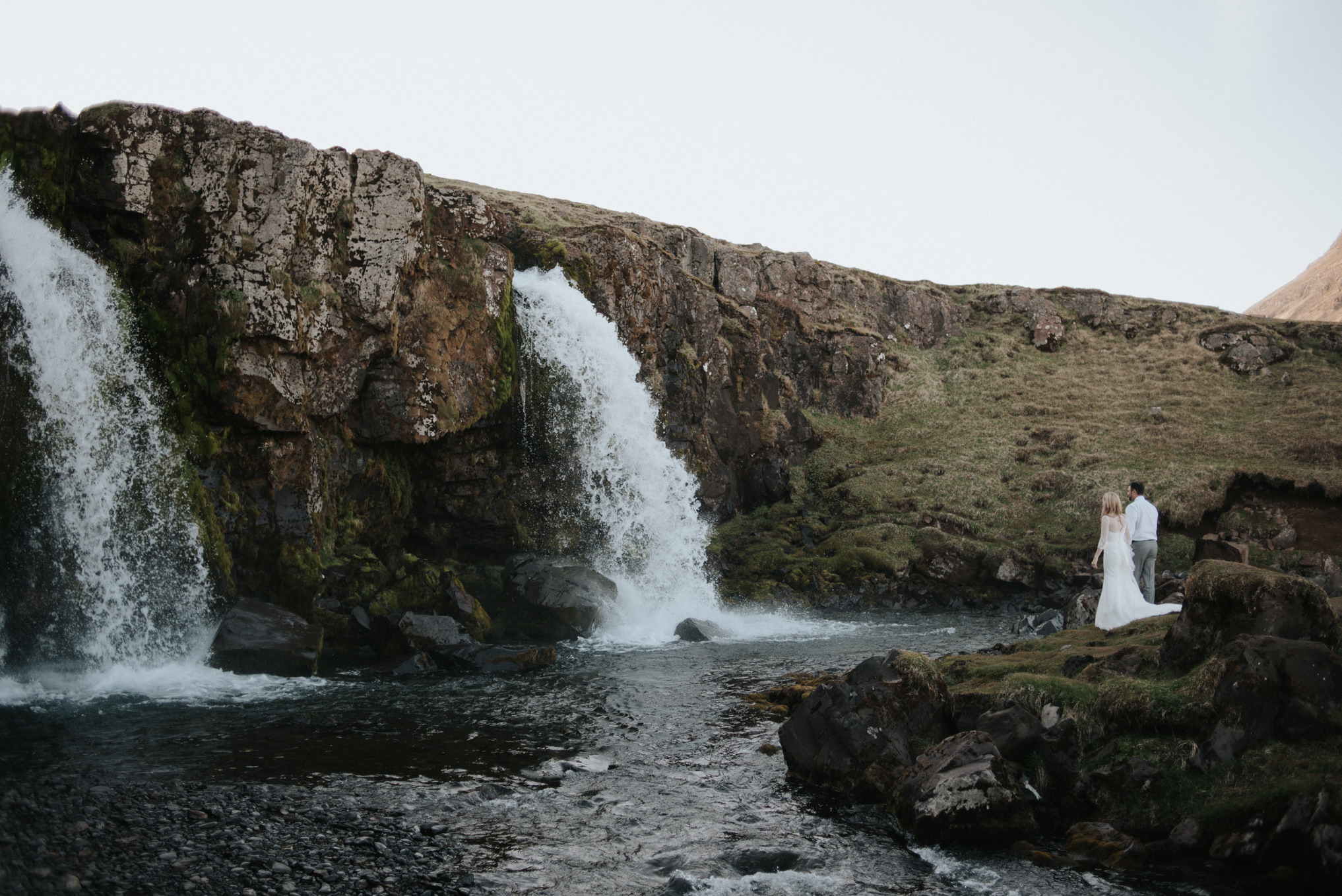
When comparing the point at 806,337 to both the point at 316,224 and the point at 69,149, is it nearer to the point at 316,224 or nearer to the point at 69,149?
the point at 316,224

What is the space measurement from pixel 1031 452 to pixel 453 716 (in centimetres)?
4098

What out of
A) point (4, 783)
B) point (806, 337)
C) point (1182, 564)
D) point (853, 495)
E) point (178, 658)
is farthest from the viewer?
point (806, 337)

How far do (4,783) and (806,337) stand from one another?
1913 inches

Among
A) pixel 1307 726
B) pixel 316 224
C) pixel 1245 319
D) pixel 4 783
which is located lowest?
pixel 4 783

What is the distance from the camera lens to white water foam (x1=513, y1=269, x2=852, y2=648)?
28.4 meters

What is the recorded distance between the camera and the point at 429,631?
2016 centimetres

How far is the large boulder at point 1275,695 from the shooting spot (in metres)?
7.82

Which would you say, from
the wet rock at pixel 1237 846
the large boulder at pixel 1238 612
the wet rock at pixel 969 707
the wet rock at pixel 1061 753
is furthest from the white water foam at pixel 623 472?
the wet rock at pixel 1237 846

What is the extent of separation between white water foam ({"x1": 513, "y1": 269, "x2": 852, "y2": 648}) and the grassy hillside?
185 inches

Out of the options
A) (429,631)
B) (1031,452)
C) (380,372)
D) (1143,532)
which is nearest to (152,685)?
(429,631)

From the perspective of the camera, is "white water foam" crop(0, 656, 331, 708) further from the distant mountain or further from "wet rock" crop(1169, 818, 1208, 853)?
the distant mountain

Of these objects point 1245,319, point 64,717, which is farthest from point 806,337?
point 64,717

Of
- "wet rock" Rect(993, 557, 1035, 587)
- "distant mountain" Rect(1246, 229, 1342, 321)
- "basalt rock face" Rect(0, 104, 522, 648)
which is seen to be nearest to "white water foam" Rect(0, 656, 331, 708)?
"basalt rock face" Rect(0, 104, 522, 648)

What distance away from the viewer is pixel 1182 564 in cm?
3191
